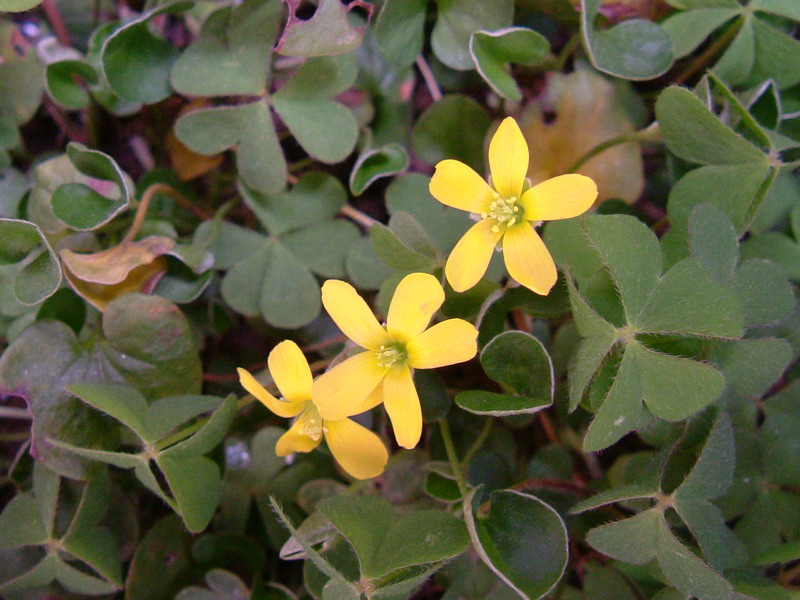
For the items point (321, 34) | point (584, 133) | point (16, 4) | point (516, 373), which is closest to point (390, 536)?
point (516, 373)

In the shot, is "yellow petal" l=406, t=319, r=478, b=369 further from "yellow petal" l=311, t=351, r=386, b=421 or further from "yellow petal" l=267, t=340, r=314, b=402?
"yellow petal" l=267, t=340, r=314, b=402

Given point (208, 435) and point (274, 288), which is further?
point (274, 288)

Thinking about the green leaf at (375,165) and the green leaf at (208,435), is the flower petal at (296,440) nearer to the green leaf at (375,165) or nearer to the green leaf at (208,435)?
the green leaf at (208,435)

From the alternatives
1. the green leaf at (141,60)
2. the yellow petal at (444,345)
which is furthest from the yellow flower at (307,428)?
the green leaf at (141,60)

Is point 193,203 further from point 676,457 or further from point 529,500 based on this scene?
point 676,457

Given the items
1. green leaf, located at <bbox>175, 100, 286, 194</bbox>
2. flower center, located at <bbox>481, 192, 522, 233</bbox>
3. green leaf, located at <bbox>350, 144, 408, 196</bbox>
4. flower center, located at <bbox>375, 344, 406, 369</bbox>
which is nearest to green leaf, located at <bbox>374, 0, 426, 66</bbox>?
green leaf, located at <bbox>350, 144, 408, 196</bbox>

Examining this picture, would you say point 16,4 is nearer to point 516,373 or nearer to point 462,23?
point 462,23

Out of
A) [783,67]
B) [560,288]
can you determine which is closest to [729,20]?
[783,67]
